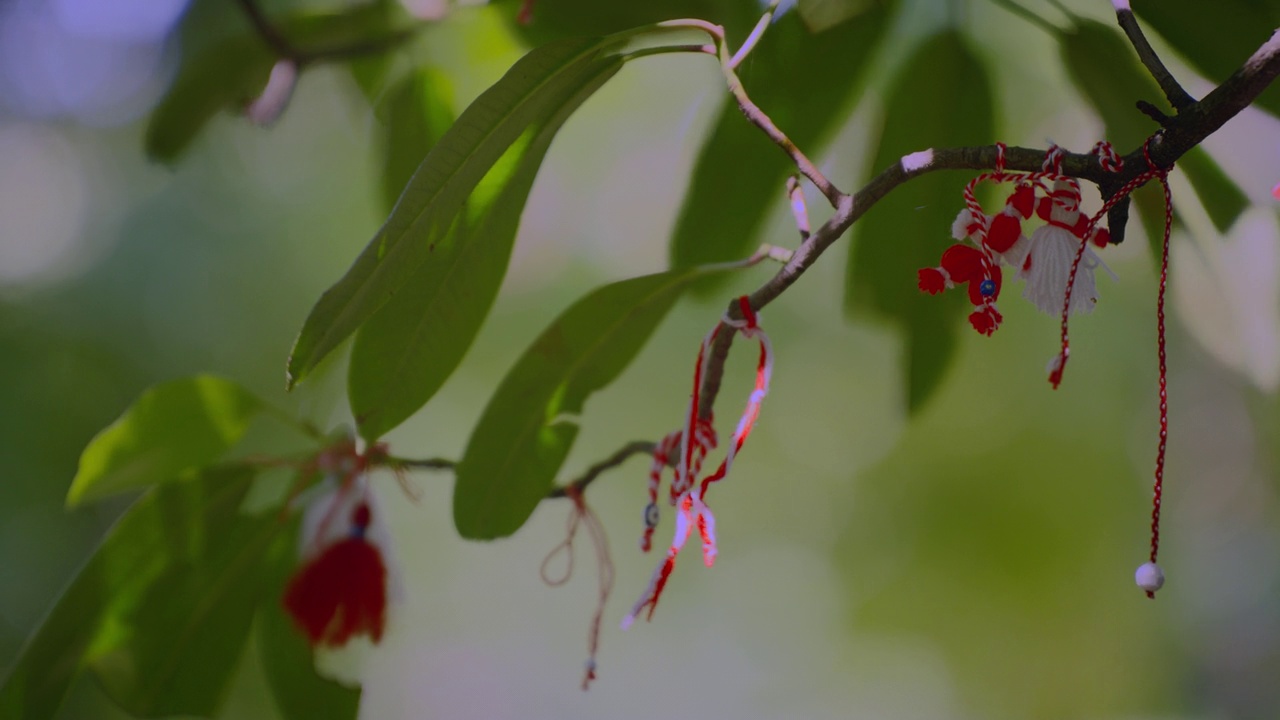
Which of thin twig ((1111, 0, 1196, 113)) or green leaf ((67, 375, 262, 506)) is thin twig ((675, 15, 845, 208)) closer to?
thin twig ((1111, 0, 1196, 113))

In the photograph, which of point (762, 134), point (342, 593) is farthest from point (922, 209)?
point (342, 593)

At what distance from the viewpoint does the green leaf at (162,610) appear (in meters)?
0.58

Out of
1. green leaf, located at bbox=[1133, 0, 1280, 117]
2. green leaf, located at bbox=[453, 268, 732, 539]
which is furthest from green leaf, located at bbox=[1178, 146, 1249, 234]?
green leaf, located at bbox=[453, 268, 732, 539]

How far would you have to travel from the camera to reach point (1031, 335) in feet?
2.87

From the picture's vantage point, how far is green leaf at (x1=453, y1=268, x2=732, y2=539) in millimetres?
514

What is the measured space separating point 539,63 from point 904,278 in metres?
0.33

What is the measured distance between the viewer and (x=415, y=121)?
2.32 ft

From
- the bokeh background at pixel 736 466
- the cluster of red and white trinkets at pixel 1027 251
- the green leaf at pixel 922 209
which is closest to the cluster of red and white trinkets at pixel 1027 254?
the cluster of red and white trinkets at pixel 1027 251

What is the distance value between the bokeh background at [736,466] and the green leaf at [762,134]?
0.26m

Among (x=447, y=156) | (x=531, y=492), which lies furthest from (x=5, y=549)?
(x=447, y=156)

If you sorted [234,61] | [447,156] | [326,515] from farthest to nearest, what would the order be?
1. [234,61]
2. [326,515]
3. [447,156]

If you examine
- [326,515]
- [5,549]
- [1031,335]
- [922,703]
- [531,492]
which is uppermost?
[1031,335]

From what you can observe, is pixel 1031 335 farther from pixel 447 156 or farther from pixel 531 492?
pixel 447 156

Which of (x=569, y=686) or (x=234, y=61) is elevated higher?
(x=234, y=61)
